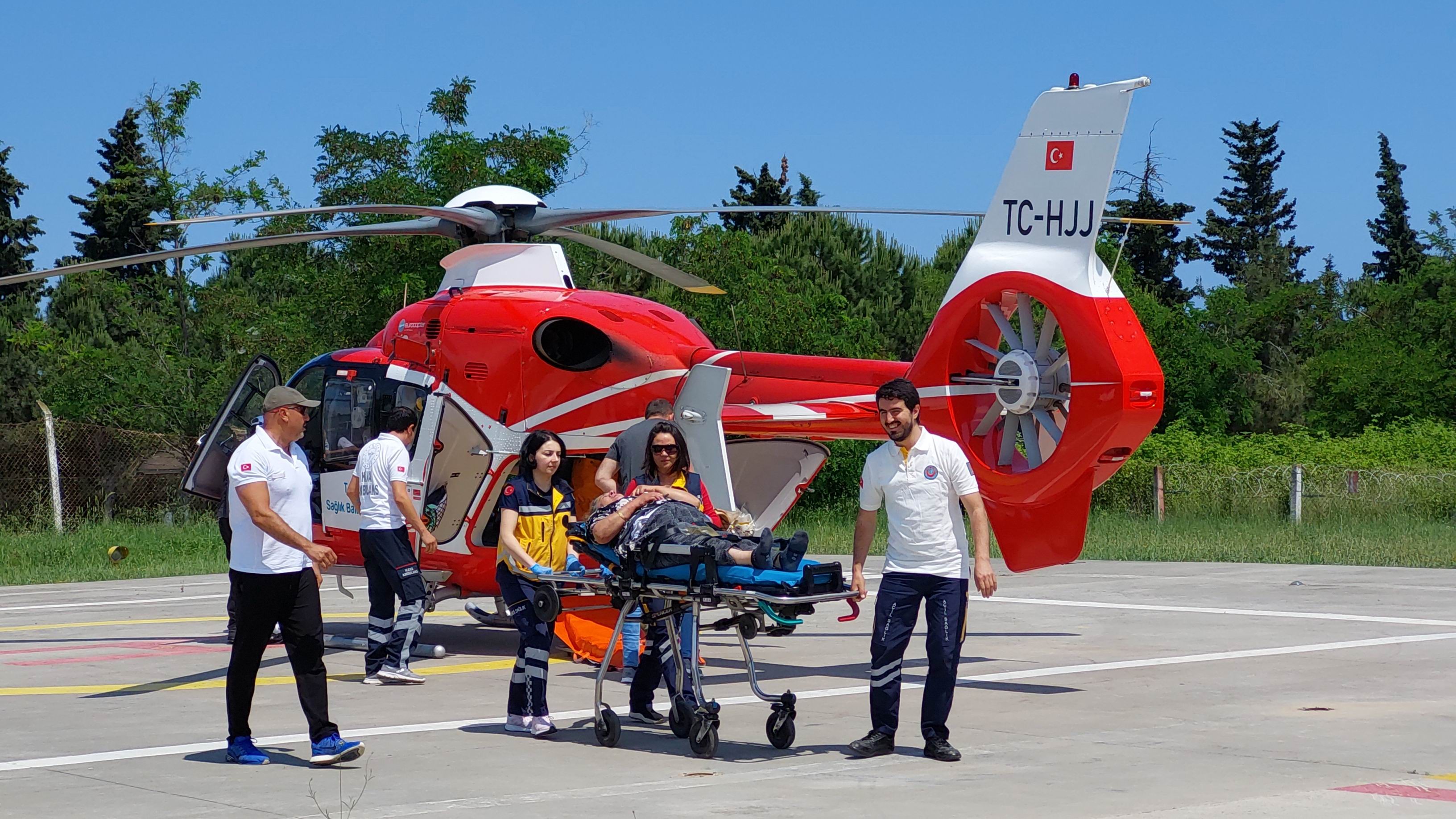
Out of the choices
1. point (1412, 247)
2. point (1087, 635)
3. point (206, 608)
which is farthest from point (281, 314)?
point (1412, 247)

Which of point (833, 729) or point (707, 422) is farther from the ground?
point (707, 422)

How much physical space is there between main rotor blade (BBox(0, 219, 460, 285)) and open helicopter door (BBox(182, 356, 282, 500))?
1.19 metres

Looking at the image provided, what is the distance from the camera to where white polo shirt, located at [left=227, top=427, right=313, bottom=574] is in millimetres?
Result: 7938

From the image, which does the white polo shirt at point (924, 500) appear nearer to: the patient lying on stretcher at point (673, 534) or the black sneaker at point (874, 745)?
the patient lying on stretcher at point (673, 534)

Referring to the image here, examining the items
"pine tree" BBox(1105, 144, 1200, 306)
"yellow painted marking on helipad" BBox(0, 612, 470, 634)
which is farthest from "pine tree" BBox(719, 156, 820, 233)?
"yellow painted marking on helipad" BBox(0, 612, 470, 634)

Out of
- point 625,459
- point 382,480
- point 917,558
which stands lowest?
point 917,558

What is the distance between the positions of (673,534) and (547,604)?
0.91 m

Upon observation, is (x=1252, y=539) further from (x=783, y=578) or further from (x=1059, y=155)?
(x=783, y=578)

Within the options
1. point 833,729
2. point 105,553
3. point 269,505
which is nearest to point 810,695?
point 833,729

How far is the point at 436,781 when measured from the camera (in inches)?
289

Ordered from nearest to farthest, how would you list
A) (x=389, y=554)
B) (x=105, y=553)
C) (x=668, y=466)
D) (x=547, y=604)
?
(x=547, y=604) → (x=668, y=466) → (x=389, y=554) → (x=105, y=553)

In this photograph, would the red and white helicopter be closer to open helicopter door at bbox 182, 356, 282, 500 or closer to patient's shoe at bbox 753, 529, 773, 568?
open helicopter door at bbox 182, 356, 282, 500

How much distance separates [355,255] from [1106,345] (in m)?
22.1

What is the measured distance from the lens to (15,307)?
154 ft
